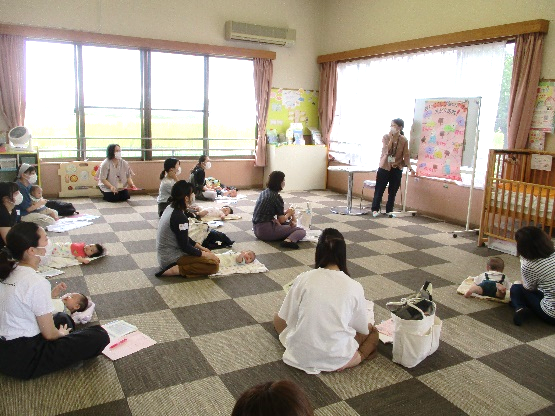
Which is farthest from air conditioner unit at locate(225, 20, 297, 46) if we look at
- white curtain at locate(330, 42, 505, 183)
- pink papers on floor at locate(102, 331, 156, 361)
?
pink papers on floor at locate(102, 331, 156, 361)

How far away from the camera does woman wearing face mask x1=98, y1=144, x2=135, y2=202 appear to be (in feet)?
23.9

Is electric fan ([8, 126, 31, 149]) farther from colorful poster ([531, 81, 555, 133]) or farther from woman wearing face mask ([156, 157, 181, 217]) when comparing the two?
colorful poster ([531, 81, 555, 133])

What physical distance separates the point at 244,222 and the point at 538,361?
4.06m

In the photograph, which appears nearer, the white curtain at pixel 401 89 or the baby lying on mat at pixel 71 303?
the baby lying on mat at pixel 71 303

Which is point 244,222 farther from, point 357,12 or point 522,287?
point 357,12

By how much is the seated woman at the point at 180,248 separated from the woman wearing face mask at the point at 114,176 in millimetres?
3639

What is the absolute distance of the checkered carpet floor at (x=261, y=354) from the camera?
2.34 m

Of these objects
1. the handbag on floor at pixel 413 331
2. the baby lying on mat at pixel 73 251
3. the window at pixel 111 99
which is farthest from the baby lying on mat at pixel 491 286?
the window at pixel 111 99

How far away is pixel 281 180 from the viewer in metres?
5.00

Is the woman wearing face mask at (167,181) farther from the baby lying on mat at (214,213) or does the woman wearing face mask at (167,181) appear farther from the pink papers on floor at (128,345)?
the pink papers on floor at (128,345)

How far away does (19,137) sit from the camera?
676 cm

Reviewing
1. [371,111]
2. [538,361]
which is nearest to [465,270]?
[538,361]

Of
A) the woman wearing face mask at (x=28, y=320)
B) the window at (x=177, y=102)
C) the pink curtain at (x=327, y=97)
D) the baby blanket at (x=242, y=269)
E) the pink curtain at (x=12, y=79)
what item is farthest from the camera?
the pink curtain at (x=327, y=97)

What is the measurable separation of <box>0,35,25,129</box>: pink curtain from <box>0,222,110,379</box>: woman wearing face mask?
550cm
